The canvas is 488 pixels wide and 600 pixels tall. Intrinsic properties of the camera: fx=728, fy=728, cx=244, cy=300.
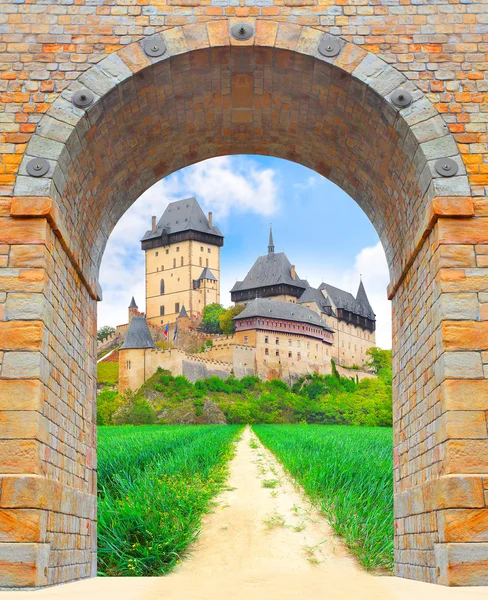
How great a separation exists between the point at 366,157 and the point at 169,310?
70082 millimetres

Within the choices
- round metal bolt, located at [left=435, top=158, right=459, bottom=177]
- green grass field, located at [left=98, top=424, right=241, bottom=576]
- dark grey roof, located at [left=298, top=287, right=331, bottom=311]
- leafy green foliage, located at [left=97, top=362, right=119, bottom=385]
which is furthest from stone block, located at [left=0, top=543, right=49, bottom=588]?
dark grey roof, located at [left=298, top=287, right=331, bottom=311]

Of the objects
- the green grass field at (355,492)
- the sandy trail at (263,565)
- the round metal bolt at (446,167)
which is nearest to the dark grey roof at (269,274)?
the green grass field at (355,492)

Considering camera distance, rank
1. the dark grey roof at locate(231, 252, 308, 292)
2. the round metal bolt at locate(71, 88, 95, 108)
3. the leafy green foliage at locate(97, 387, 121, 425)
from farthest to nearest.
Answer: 1. the dark grey roof at locate(231, 252, 308, 292)
2. the leafy green foliage at locate(97, 387, 121, 425)
3. the round metal bolt at locate(71, 88, 95, 108)

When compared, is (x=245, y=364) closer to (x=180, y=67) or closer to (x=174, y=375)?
(x=174, y=375)

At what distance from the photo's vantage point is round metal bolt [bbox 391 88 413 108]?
663 cm

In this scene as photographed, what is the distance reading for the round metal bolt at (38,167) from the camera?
6398mm

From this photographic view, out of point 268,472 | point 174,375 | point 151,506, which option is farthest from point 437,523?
point 174,375

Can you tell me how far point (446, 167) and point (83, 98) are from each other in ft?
10.9

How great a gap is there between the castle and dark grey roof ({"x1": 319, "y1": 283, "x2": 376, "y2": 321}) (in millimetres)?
139

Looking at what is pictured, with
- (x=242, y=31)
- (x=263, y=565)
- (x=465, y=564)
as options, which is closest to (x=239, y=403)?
(x=263, y=565)

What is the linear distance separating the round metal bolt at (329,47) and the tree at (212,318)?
62629mm

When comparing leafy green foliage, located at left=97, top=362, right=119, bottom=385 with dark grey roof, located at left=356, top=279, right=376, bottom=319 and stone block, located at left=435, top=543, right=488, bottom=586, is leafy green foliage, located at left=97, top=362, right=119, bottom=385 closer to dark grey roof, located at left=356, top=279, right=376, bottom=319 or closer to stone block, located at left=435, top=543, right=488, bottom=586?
dark grey roof, located at left=356, top=279, right=376, bottom=319

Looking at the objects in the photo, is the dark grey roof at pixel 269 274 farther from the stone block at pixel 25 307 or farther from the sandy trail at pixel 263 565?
the stone block at pixel 25 307

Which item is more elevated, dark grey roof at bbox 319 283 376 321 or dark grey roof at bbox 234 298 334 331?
dark grey roof at bbox 319 283 376 321
